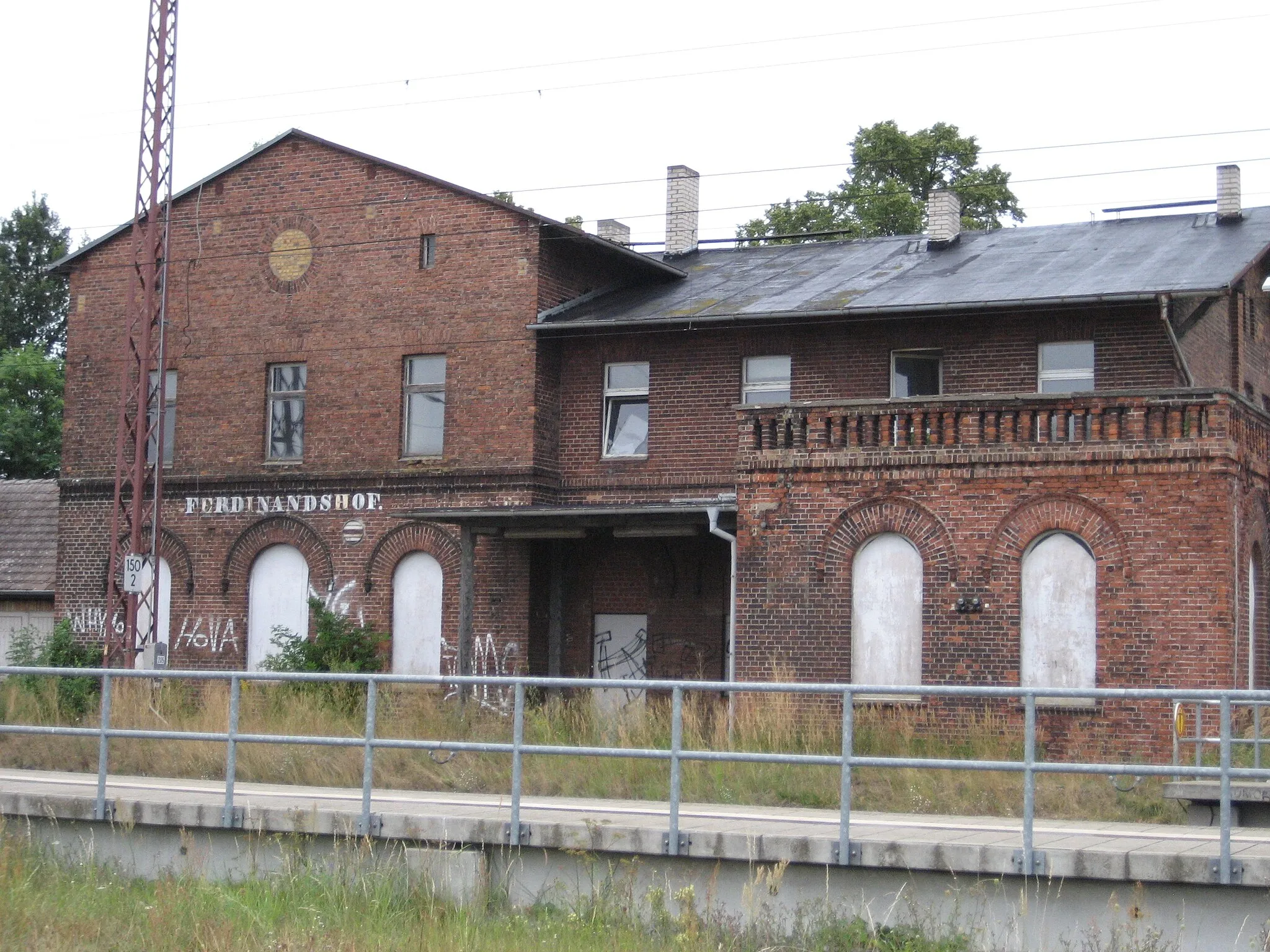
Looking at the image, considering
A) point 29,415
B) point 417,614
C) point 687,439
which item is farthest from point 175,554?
point 29,415

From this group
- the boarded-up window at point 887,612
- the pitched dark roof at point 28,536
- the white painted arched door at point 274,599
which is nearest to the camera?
the boarded-up window at point 887,612

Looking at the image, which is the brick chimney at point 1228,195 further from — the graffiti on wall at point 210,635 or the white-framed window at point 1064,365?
the graffiti on wall at point 210,635

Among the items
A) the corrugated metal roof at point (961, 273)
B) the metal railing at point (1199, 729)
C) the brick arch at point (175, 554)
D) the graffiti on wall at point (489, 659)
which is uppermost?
the corrugated metal roof at point (961, 273)

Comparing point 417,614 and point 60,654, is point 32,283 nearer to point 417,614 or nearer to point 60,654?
point 60,654

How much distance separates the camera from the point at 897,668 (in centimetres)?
2044

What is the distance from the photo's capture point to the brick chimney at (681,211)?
30891 mm

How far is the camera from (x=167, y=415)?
29.0m

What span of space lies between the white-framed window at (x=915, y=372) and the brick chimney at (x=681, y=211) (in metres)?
7.41

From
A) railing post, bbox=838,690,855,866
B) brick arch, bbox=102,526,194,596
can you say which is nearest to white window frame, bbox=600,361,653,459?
brick arch, bbox=102,526,194,596

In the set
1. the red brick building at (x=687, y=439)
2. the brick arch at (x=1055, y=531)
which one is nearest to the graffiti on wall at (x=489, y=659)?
the red brick building at (x=687, y=439)

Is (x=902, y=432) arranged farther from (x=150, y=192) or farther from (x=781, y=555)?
(x=150, y=192)

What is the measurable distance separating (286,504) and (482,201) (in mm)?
5718

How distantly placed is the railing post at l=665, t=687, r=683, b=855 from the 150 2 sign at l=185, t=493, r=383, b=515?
1542 centimetres

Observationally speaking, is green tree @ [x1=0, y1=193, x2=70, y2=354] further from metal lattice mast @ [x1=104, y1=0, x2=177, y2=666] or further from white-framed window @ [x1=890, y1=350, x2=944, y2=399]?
white-framed window @ [x1=890, y1=350, x2=944, y2=399]
